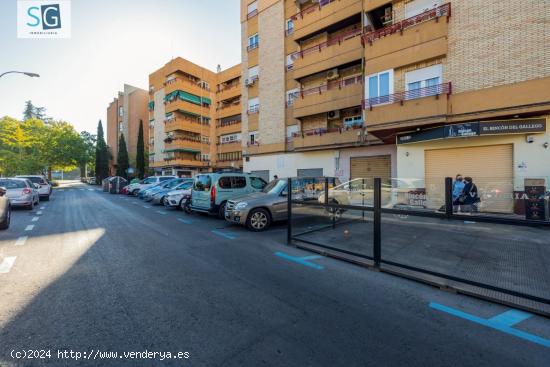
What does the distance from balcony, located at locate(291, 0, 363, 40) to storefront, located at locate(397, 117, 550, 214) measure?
9.35 meters

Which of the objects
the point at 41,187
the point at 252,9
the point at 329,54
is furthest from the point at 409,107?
the point at 41,187

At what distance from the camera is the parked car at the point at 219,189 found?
10.7 m

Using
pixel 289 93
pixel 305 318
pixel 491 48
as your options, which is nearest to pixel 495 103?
pixel 491 48

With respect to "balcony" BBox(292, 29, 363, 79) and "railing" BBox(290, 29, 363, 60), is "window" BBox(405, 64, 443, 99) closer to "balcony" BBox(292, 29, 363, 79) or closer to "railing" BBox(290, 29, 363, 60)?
"balcony" BBox(292, 29, 363, 79)

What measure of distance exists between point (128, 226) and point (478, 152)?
562 inches

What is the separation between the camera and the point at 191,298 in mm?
3611

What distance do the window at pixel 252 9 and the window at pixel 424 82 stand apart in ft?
61.5

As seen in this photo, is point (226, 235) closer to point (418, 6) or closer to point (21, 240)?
point (21, 240)

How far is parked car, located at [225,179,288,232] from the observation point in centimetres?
848

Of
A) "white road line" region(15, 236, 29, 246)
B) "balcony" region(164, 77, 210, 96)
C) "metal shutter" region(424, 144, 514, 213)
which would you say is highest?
"balcony" region(164, 77, 210, 96)

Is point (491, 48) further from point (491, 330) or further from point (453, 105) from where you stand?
point (491, 330)

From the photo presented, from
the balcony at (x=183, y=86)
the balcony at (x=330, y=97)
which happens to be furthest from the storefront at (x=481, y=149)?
the balcony at (x=183, y=86)

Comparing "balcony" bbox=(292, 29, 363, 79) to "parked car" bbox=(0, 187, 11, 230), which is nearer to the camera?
"parked car" bbox=(0, 187, 11, 230)

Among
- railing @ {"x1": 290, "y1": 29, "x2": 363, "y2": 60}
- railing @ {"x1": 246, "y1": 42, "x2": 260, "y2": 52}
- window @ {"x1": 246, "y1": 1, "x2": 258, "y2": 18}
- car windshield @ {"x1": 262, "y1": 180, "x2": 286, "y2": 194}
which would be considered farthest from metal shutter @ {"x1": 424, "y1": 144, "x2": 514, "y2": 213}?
window @ {"x1": 246, "y1": 1, "x2": 258, "y2": 18}
